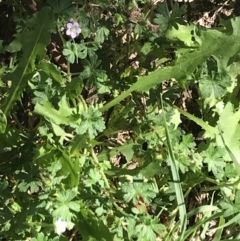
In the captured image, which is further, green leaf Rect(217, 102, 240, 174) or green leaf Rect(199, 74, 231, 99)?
green leaf Rect(217, 102, 240, 174)

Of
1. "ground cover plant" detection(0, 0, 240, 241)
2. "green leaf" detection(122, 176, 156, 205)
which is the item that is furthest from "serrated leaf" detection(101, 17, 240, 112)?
"green leaf" detection(122, 176, 156, 205)

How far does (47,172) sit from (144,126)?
0.36 meters

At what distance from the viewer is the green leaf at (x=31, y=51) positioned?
1.72 meters

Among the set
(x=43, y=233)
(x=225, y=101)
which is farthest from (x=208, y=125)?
(x=43, y=233)

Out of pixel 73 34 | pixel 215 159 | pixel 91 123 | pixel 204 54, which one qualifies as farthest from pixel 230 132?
pixel 73 34

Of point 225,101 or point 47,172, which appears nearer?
point 47,172

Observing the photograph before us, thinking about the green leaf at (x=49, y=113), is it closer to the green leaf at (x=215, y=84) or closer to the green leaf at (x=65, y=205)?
the green leaf at (x=65, y=205)

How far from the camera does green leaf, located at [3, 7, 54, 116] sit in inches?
67.6

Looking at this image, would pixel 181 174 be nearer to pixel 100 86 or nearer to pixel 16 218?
pixel 100 86

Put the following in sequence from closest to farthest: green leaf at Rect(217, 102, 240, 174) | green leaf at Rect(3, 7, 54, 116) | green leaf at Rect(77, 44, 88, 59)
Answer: green leaf at Rect(3, 7, 54, 116) → green leaf at Rect(77, 44, 88, 59) → green leaf at Rect(217, 102, 240, 174)

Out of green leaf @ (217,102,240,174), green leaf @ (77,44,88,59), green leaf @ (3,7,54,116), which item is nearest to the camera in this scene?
green leaf @ (3,7,54,116)

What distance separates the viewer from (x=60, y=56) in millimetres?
2174

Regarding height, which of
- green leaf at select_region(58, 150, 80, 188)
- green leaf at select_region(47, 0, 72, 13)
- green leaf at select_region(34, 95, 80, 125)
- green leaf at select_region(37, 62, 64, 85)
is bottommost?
green leaf at select_region(58, 150, 80, 188)

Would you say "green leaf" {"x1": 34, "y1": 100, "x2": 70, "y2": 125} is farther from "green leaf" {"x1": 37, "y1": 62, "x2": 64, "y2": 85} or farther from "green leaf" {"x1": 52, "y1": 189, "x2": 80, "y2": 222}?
"green leaf" {"x1": 52, "y1": 189, "x2": 80, "y2": 222}
